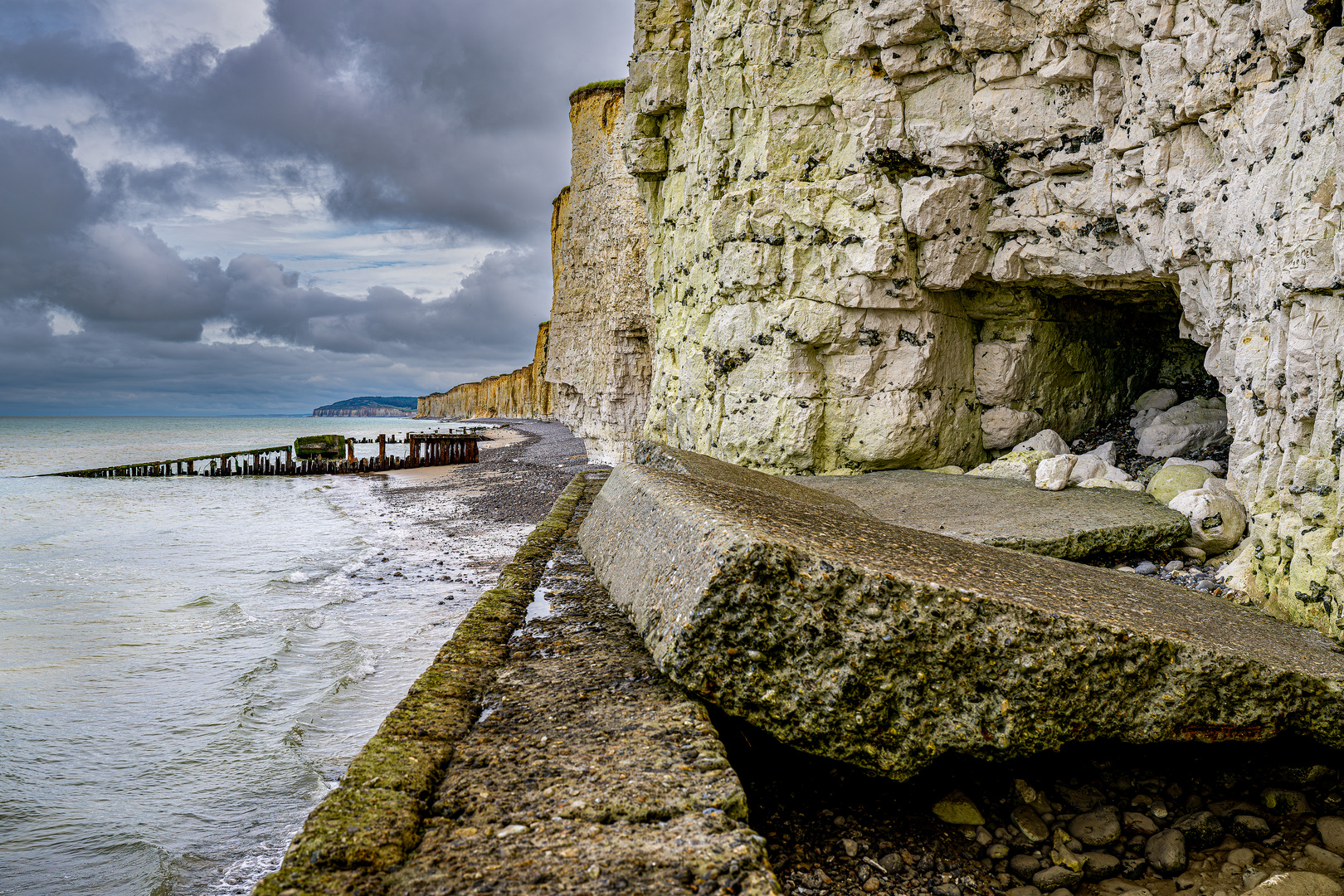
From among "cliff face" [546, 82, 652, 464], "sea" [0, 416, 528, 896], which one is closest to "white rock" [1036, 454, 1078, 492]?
"sea" [0, 416, 528, 896]

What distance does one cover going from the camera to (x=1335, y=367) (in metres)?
3.57

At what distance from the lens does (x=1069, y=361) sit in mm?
8555

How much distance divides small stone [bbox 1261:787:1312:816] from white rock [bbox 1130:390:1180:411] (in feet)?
21.2

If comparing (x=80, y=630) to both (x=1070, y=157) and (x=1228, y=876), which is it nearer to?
(x=1228, y=876)

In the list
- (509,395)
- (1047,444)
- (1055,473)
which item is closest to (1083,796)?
(1055,473)

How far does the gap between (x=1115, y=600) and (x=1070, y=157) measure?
5.10 meters

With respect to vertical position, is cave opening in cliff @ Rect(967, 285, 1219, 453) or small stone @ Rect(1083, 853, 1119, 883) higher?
cave opening in cliff @ Rect(967, 285, 1219, 453)

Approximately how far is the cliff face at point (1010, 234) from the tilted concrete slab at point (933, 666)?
141 cm

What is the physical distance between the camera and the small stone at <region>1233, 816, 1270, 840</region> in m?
2.67

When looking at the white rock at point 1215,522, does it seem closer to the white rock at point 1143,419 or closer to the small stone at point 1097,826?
the small stone at point 1097,826

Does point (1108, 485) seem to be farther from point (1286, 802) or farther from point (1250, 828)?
point (1250, 828)

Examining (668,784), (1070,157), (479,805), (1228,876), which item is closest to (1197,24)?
(1070,157)

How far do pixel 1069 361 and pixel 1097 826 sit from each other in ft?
23.3

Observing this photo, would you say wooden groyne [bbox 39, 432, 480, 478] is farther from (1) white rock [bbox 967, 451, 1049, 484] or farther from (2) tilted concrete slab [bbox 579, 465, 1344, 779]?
(2) tilted concrete slab [bbox 579, 465, 1344, 779]
